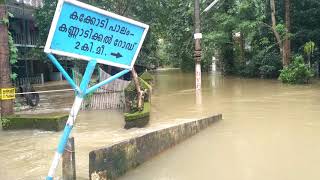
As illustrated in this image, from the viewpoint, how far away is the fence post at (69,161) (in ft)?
21.3

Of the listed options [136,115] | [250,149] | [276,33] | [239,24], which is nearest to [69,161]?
[250,149]

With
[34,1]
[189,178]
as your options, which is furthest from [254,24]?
[189,178]

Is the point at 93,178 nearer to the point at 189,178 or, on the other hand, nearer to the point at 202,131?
the point at 189,178

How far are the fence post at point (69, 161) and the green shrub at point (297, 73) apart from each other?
2263cm

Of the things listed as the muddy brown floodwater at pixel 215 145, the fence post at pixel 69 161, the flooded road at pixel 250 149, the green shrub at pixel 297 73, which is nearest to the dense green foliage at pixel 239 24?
the green shrub at pixel 297 73

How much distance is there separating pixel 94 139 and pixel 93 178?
4493 mm

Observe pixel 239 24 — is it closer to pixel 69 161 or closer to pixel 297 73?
pixel 297 73

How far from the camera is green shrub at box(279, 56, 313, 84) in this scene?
1068 inches

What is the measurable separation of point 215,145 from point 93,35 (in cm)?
616

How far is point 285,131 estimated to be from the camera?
1227 centimetres

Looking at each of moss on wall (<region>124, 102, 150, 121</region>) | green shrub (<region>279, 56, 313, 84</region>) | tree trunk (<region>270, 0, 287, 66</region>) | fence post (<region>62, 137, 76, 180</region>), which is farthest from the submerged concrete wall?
tree trunk (<region>270, 0, 287, 66</region>)

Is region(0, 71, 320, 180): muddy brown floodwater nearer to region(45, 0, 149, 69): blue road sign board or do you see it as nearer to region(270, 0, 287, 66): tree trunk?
region(45, 0, 149, 69): blue road sign board

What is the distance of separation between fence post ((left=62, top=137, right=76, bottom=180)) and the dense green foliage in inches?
800

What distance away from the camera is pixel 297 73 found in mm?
27250
